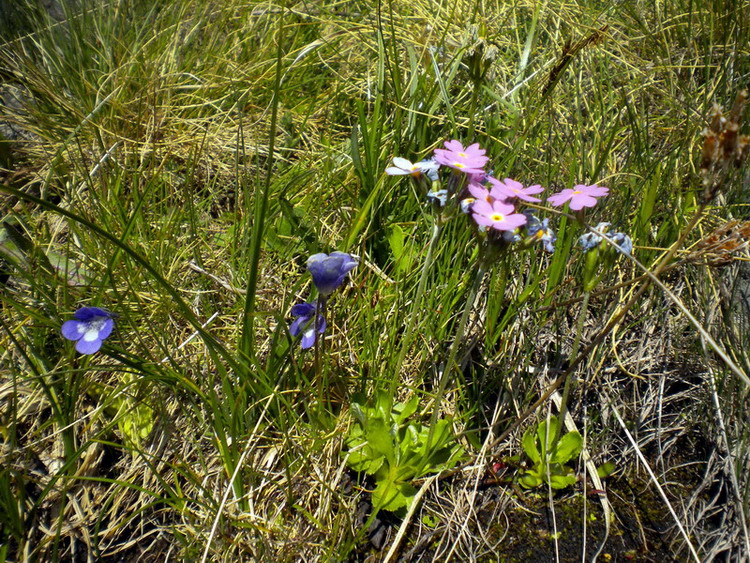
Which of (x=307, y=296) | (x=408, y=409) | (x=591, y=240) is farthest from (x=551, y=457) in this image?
(x=307, y=296)

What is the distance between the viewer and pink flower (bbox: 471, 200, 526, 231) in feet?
3.31

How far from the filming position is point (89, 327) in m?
1.29

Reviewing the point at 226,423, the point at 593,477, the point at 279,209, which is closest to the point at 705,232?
the point at 593,477

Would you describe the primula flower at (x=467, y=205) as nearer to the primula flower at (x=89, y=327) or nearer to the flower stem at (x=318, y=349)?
the flower stem at (x=318, y=349)

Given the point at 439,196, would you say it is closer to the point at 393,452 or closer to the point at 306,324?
the point at 306,324

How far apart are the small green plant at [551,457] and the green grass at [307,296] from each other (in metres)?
0.05

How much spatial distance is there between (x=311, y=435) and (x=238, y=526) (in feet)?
0.87

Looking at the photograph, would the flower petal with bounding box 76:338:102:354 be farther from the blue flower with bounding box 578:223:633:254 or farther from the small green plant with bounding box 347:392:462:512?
the blue flower with bounding box 578:223:633:254

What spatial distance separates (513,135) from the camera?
6.29 feet

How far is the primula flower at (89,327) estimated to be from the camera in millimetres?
1241

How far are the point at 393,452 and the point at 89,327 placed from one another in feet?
2.55

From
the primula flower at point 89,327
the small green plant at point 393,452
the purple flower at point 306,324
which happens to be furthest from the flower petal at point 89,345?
the small green plant at point 393,452

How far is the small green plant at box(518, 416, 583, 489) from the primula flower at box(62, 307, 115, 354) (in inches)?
41.7

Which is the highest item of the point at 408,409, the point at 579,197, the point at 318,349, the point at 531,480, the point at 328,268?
the point at 579,197
